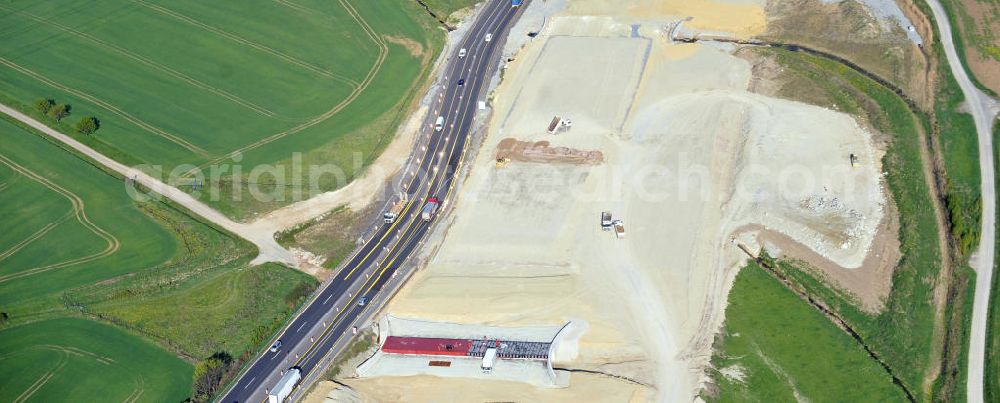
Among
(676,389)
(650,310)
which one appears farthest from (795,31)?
(676,389)

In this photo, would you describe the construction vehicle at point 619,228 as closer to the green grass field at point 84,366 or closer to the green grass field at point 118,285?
the green grass field at point 118,285

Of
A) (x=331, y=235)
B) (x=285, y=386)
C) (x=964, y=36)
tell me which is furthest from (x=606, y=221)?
(x=964, y=36)

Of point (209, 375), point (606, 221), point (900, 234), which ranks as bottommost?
point (209, 375)

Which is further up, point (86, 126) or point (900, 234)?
point (900, 234)

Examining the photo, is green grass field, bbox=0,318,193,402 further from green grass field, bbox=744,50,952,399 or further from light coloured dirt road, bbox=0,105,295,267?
green grass field, bbox=744,50,952,399

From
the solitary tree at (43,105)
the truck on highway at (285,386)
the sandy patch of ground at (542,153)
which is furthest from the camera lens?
the solitary tree at (43,105)

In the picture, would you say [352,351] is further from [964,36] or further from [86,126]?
[964,36]

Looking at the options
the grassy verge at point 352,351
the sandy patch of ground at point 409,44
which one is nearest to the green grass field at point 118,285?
the grassy verge at point 352,351
